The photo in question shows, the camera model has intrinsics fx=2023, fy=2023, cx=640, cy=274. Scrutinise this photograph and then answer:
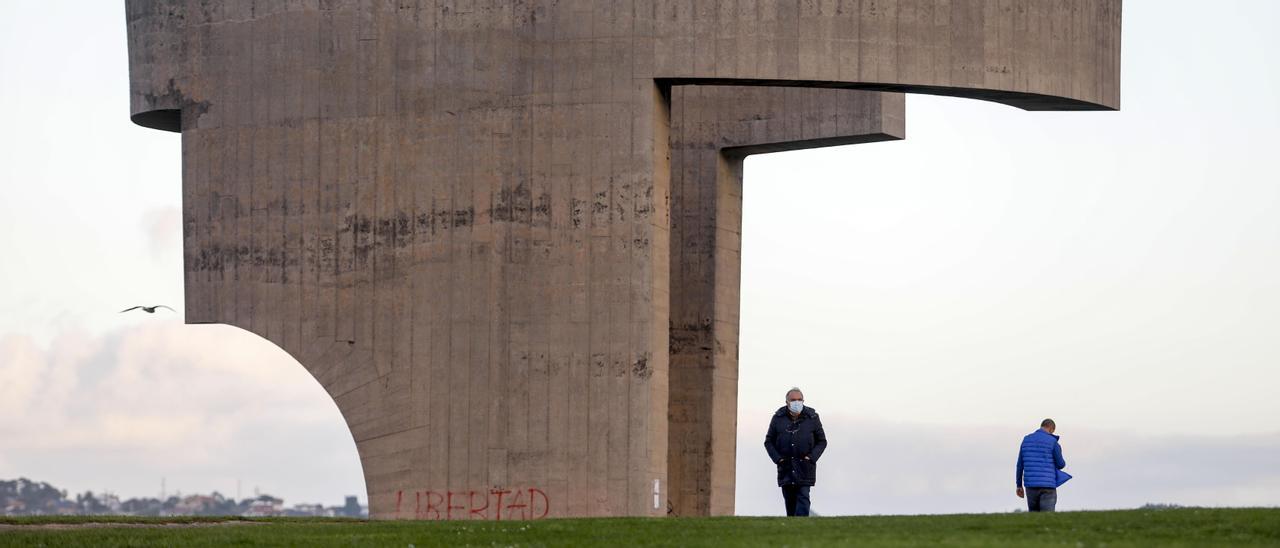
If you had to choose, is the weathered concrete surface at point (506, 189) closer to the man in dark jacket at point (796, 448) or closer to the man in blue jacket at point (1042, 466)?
the man in dark jacket at point (796, 448)

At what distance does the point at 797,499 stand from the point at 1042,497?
9.03ft

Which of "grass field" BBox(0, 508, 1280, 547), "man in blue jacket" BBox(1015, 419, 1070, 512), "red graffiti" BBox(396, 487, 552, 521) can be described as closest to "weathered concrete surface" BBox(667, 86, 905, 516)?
"red graffiti" BBox(396, 487, 552, 521)

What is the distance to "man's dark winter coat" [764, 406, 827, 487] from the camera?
22.8 meters

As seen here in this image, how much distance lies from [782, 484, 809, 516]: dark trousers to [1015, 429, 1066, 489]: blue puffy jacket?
251 centimetres

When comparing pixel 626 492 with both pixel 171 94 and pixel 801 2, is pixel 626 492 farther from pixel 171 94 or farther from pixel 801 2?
pixel 171 94

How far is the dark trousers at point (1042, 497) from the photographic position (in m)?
22.0

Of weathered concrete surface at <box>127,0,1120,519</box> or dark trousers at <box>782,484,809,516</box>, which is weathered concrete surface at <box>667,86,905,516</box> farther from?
dark trousers at <box>782,484,809,516</box>

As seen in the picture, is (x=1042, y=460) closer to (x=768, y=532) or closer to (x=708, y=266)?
(x=768, y=532)

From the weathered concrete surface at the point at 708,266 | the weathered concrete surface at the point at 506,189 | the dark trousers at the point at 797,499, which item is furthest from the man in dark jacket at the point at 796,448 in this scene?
the weathered concrete surface at the point at 708,266

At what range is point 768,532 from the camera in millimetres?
18094

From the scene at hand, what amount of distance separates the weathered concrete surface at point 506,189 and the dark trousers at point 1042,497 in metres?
5.76

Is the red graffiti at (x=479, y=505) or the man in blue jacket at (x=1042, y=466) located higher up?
the man in blue jacket at (x=1042, y=466)

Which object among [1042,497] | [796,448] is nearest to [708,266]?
[796,448]

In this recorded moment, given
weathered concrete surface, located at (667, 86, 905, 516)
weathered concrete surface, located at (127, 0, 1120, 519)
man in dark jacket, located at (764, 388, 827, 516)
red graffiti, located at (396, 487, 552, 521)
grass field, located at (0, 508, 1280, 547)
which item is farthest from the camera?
weathered concrete surface, located at (667, 86, 905, 516)
